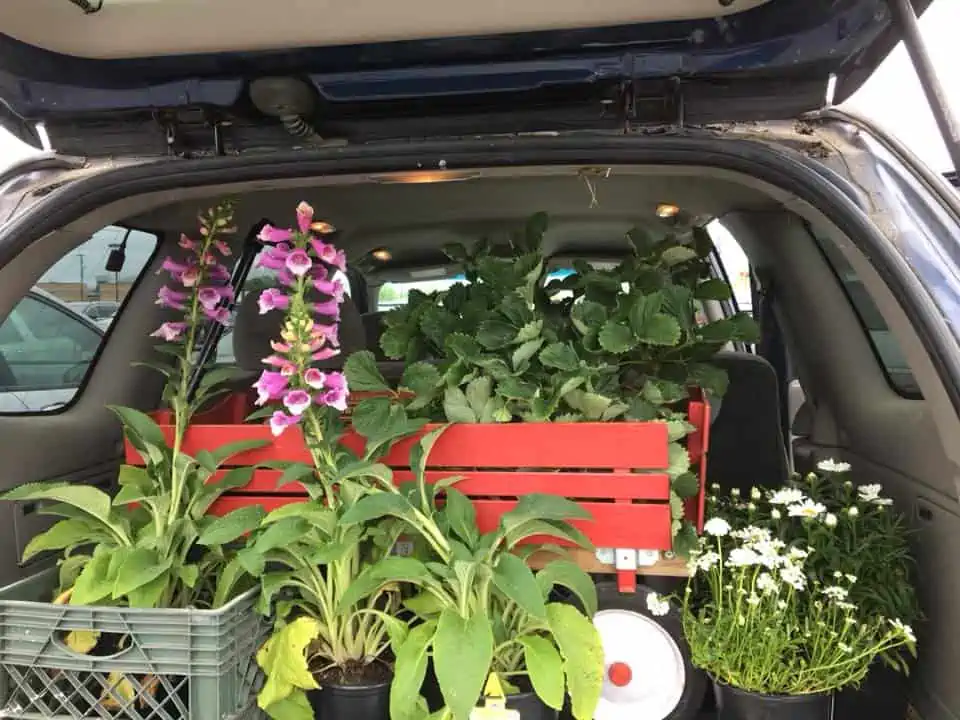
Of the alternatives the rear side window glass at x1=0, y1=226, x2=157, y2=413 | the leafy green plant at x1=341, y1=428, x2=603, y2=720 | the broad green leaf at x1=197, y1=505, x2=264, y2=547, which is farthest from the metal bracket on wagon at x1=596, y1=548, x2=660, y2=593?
the rear side window glass at x1=0, y1=226, x2=157, y2=413

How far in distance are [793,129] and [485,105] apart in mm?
640

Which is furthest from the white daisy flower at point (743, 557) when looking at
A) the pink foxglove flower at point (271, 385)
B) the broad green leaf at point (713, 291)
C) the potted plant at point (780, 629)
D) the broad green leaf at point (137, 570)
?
the broad green leaf at point (137, 570)

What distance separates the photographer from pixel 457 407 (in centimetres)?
191

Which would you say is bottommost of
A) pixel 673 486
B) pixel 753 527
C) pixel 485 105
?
pixel 753 527

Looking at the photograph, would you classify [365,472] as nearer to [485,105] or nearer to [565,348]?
[565,348]

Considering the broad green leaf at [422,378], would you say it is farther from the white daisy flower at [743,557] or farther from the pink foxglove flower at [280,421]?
the white daisy flower at [743,557]

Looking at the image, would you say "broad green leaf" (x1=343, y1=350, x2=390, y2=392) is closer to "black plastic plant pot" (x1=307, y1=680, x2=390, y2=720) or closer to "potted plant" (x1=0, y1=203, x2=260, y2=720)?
"potted plant" (x1=0, y1=203, x2=260, y2=720)

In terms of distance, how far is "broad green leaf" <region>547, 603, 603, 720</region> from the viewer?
1.49 meters

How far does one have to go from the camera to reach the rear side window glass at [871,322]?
85.2 inches

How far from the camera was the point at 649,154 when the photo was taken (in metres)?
1.64

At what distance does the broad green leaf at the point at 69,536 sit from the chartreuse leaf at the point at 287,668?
1.66 feet

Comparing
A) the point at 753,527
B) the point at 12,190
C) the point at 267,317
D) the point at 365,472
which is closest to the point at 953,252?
the point at 753,527

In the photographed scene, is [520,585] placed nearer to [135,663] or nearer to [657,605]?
[657,605]

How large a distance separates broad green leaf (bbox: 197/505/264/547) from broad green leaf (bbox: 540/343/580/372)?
2.48 feet
